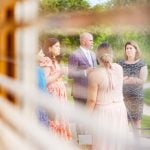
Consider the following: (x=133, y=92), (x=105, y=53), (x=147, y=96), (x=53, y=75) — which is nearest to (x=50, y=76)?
(x=53, y=75)

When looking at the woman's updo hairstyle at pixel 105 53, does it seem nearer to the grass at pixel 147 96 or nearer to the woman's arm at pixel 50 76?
the grass at pixel 147 96

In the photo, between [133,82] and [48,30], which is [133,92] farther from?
[48,30]

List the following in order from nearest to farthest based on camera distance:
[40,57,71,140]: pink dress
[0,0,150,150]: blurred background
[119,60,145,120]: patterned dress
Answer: [0,0,150,150]: blurred background → [119,60,145,120]: patterned dress → [40,57,71,140]: pink dress

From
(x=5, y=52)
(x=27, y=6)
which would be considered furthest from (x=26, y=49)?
(x=5, y=52)

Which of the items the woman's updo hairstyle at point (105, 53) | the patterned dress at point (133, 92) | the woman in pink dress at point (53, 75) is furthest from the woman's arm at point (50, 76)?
the woman's updo hairstyle at point (105, 53)

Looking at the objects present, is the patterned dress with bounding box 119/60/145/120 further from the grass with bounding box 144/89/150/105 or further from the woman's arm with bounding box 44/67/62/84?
the woman's arm with bounding box 44/67/62/84

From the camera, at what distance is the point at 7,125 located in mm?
780

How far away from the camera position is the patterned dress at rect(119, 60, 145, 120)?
94 centimetres

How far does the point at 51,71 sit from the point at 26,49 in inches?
39.5

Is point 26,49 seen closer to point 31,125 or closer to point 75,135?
point 31,125

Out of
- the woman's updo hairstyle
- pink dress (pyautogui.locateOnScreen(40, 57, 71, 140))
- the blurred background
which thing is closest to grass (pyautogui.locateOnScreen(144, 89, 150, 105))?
the blurred background

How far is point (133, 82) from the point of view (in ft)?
3.75

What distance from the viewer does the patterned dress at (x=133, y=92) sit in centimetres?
94

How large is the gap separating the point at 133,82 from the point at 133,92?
0.09m
